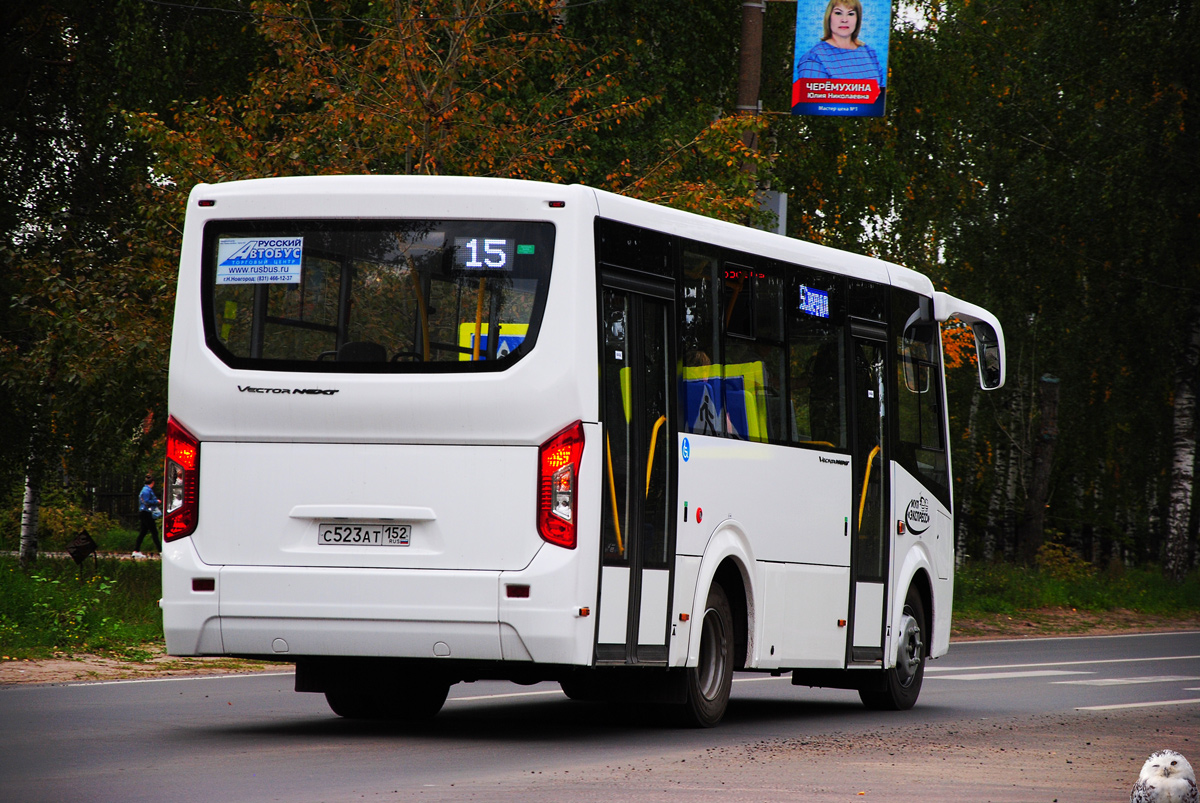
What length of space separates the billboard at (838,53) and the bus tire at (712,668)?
35.3 ft

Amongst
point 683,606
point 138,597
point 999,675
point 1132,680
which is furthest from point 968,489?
point 683,606

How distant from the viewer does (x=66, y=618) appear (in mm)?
17734

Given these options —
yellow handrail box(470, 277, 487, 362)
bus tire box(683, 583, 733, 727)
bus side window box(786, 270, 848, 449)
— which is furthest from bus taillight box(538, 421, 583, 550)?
bus side window box(786, 270, 848, 449)

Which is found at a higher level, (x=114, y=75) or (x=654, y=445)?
(x=114, y=75)

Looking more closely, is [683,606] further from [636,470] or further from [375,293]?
[375,293]

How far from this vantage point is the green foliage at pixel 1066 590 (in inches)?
1240

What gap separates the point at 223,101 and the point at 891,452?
1056 centimetres

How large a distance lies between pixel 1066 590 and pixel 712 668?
22709mm

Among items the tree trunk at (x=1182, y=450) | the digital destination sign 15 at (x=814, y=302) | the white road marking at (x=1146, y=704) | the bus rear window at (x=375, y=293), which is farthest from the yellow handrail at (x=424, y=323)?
the tree trunk at (x=1182, y=450)

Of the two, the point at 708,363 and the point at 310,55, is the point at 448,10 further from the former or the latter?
the point at 708,363

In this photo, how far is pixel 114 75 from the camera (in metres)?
26.2

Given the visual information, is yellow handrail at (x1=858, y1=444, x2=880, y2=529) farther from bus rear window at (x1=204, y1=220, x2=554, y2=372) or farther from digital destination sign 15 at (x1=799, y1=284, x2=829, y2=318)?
bus rear window at (x1=204, y1=220, x2=554, y2=372)

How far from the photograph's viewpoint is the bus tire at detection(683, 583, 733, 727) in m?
11.7

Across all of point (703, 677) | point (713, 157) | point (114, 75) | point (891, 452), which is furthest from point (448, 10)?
point (703, 677)
